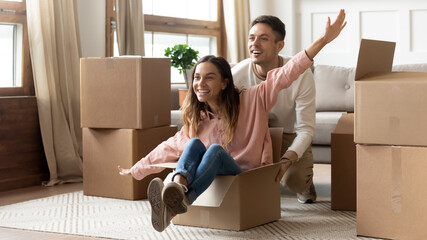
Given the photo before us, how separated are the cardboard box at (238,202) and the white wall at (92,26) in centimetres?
202

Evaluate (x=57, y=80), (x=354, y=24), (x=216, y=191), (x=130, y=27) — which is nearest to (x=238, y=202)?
(x=216, y=191)

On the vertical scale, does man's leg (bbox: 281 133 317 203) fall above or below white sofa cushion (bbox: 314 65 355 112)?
below

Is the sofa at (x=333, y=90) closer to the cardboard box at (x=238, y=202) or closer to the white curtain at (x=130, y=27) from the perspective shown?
the white curtain at (x=130, y=27)

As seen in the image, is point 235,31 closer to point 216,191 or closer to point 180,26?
point 180,26

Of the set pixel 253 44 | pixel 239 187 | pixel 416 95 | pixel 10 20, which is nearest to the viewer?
pixel 416 95

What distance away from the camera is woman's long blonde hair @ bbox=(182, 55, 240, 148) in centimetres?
265

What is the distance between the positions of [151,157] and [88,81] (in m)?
0.85

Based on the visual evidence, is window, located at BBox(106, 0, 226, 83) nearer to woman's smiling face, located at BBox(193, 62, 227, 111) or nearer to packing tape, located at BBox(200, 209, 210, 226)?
woman's smiling face, located at BBox(193, 62, 227, 111)

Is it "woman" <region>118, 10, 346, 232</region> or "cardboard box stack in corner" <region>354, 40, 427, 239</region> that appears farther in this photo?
"woman" <region>118, 10, 346, 232</region>

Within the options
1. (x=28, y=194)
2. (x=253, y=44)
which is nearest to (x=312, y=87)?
(x=253, y=44)

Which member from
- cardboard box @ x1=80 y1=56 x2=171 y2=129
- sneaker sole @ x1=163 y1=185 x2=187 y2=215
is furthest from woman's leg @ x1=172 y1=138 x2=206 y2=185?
cardboard box @ x1=80 y1=56 x2=171 y2=129

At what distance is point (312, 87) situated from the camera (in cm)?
303

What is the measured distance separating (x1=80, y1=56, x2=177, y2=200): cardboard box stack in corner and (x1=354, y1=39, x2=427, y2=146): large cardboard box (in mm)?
1260

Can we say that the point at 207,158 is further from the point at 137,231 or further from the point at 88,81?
the point at 88,81
